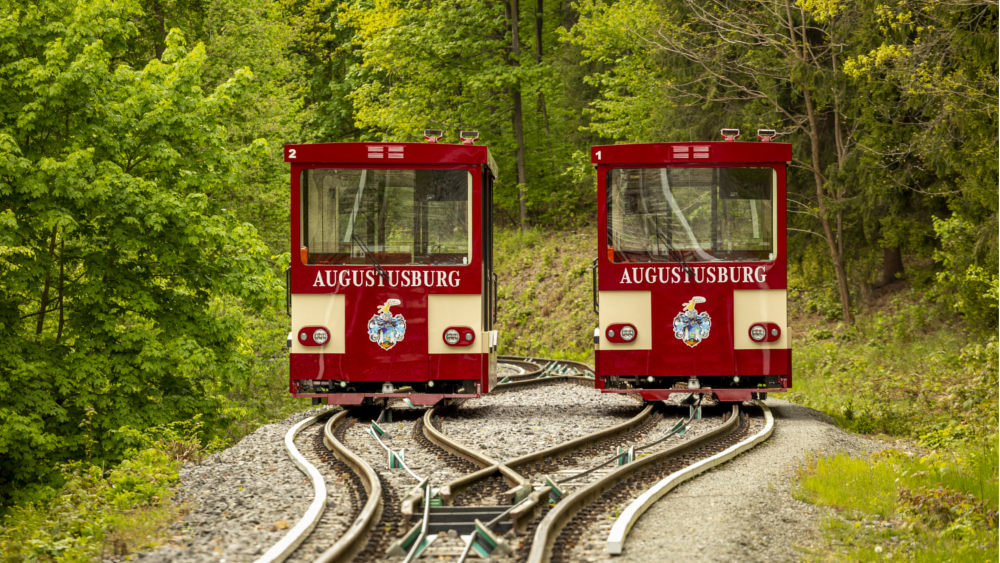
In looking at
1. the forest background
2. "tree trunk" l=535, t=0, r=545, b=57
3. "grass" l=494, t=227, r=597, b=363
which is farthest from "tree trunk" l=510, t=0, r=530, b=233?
the forest background

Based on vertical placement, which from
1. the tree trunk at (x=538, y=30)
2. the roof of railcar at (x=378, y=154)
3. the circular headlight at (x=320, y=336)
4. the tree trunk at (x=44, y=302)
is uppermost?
the tree trunk at (x=538, y=30)

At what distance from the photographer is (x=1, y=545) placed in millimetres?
6535

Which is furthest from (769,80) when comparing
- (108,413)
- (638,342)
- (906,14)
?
(108,413)

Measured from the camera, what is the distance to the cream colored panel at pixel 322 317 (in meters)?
12.1

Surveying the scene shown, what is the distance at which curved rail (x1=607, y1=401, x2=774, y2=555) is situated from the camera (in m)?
5.62

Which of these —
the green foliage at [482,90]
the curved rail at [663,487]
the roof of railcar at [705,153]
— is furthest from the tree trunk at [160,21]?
the curved rail at [663,487]

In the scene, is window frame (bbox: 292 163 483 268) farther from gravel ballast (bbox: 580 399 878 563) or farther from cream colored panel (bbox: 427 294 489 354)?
gravel ballast (bbox: 580 399 878 563)

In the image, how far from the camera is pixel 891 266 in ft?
77.5

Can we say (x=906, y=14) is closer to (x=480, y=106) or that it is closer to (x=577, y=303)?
(x=577, y=303)

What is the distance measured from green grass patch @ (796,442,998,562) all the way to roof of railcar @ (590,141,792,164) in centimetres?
455

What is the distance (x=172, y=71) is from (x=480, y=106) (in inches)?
713

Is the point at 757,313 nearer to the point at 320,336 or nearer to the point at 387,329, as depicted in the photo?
the point at 387,329

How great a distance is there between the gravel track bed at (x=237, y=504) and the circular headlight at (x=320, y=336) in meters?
2.21

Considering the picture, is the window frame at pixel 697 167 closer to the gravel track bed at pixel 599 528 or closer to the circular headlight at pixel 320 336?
the circular headlight at pixel 320 336
